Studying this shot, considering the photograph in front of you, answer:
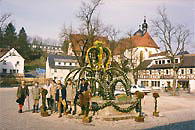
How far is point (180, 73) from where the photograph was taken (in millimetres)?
43750

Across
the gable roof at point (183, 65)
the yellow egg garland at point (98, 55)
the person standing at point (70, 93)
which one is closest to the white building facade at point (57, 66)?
the gable roof at point (183, 65)

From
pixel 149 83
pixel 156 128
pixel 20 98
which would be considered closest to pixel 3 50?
pixel 149 83

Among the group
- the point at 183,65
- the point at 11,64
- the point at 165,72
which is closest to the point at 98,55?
the point at 183,65

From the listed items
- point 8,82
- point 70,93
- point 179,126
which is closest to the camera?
point 179,126

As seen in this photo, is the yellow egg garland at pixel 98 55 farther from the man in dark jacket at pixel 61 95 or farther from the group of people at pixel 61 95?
the man in dark jacket at pixel 61 95

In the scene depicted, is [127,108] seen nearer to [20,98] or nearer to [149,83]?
[20,98]

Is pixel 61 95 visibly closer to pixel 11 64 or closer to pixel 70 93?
pixel 70 93

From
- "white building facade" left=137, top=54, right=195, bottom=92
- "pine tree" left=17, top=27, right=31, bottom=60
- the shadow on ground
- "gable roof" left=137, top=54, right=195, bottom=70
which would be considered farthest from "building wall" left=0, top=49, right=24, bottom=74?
the shadow on ground

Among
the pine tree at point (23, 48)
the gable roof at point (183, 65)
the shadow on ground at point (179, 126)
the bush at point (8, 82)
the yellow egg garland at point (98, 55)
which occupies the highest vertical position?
the pine tree at point (23, 48)

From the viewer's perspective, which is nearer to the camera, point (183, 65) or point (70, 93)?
point (70, 93)

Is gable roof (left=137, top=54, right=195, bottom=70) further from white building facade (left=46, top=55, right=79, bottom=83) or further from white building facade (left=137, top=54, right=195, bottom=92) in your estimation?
white building facade (left=46, top=55, right=79, bottom=83)

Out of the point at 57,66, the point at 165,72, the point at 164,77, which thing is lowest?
the point at 164,77

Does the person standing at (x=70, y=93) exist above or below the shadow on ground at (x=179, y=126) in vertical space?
above

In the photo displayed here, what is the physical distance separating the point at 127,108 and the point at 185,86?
33.0 meters
